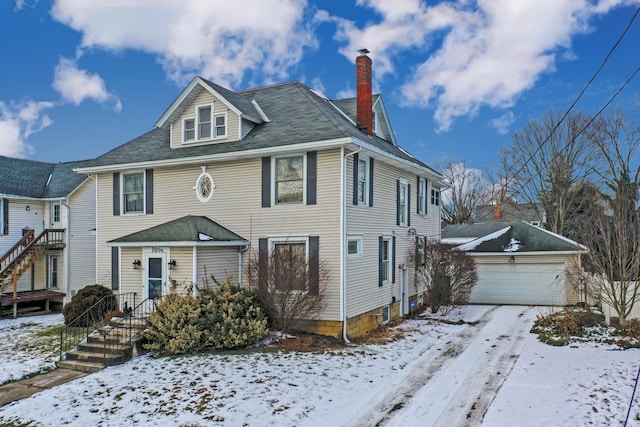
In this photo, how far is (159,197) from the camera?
15609mm

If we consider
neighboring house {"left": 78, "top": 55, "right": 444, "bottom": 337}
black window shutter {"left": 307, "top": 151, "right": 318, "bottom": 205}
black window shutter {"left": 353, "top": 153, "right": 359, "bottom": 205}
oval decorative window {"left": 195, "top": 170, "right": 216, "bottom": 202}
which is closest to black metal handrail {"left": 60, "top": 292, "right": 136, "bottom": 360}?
neighboring house {"left": 78, "top": 55, "right": 444, "bottom": 337}

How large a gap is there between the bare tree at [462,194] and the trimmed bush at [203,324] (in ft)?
120

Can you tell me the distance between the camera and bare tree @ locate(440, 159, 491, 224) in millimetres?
45250

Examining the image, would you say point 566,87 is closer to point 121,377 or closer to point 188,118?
point 188,118

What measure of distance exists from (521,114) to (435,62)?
681 inches

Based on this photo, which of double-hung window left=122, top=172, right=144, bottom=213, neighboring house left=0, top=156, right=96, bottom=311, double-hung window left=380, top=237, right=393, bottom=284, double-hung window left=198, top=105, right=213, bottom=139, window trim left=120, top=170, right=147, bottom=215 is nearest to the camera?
double-hung window left=198, top=105, right=213, bottom=139

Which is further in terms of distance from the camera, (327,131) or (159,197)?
(159,197)

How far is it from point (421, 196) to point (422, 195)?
0.54 ft

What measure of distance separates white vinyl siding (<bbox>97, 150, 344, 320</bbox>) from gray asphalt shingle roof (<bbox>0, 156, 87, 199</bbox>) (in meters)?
8.91

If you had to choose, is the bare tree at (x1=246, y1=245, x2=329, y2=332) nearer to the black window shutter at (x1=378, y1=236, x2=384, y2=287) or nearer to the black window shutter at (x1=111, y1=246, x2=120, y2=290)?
the black window shutter at (x1=378, y1=236, x2=384, y2=287)

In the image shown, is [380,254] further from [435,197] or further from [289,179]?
[435,197]

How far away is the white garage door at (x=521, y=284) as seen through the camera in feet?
68.1

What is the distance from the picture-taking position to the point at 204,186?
14.9 meters

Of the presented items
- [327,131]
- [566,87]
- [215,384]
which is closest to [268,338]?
[215,384]
